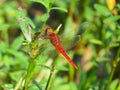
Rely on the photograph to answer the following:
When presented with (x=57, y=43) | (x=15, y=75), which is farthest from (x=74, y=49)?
(x=57, y=43)

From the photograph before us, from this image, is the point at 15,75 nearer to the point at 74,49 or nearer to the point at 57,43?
the point at 57,43

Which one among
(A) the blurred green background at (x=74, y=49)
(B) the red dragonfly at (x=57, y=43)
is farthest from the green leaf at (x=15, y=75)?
(B) the red dragonfly at (x=57, y=43)

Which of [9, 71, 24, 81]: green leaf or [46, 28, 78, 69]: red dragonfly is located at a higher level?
[46, 28, 78, 69]: red dragonfly

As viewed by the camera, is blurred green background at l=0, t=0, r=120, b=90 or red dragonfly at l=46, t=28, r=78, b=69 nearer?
red dragonfly at l=46, t=28, r=78, b=69

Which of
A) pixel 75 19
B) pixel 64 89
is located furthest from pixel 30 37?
pixel 75 19

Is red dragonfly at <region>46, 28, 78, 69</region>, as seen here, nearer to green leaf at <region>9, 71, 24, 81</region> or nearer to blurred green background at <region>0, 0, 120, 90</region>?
blurred green background at <region>0, 0, 120, 90</region>

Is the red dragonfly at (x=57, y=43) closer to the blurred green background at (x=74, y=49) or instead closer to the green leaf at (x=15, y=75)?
the blurred green background at (x=74, y=49)

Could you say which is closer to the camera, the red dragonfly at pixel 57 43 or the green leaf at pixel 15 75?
the red dragonfly at pixel 57 43

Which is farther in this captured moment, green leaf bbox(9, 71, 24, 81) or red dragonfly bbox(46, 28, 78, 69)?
green leaf bbox(9, 71, 24, 81)

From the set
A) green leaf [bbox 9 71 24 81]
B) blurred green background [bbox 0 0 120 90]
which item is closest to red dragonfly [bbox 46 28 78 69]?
blurred green background [bbox 0 0 120 90]

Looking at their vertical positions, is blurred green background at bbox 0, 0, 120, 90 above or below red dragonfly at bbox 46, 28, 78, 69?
below
